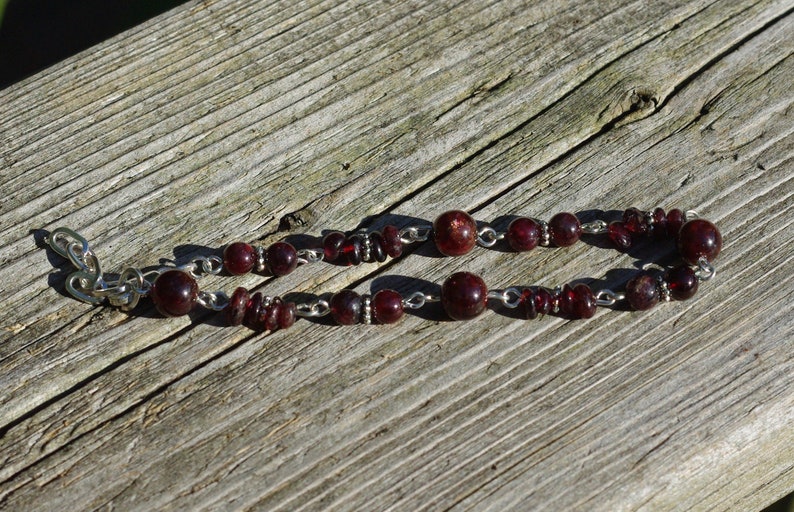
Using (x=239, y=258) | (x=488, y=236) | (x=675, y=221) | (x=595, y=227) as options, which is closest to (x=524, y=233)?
(x=488, y=236)

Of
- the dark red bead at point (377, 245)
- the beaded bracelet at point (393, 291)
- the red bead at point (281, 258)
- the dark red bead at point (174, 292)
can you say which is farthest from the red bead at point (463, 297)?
the dark red bead at point (174, 292)

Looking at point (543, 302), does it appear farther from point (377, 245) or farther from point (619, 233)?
point (377, 245)


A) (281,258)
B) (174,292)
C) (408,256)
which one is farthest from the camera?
(408,256)

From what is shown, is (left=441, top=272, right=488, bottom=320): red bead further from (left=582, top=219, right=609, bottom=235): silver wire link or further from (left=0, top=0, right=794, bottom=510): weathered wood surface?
(left=582, top=219, right=609, bottom=235): silver wire link

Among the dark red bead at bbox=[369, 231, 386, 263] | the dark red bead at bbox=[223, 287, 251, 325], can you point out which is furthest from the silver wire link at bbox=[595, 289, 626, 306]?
the dark red bead at bbox=[223, 287, 251, 325]

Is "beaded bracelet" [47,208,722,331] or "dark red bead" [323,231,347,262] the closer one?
"beaded bracelet" [47,208,722,331]

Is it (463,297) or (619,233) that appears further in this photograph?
(619,233)

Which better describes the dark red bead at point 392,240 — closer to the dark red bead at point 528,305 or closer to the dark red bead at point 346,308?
the dark red bead at point 346,308

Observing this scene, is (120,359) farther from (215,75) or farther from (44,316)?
(215,75)
